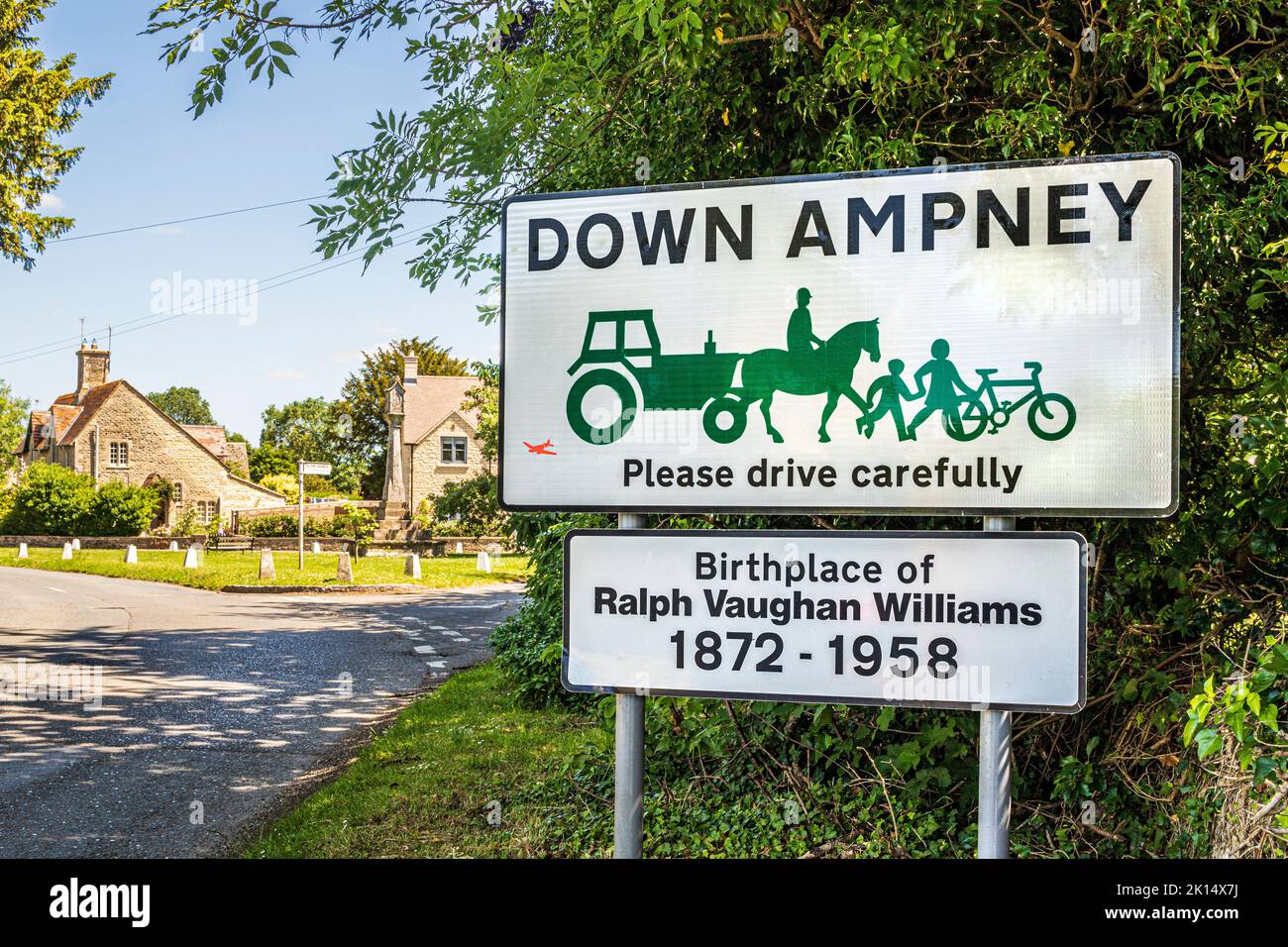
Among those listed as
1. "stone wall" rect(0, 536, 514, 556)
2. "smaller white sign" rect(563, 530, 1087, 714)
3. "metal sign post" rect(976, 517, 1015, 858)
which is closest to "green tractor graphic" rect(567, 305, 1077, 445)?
"smaller white sign" rect(563, 530, 1087, 714)

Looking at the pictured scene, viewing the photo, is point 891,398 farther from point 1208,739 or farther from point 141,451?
point 141,451

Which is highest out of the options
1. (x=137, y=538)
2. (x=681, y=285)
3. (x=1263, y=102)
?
(x=1263, y=102)

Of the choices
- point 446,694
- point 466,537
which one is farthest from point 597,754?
point 466,537

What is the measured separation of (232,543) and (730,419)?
39033 mm

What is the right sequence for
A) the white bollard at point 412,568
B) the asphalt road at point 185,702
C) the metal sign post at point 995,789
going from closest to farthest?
1. the metal sign post at point 995,789
2. the asphalt road at point 185,702
3. the white bollard at point 412,568

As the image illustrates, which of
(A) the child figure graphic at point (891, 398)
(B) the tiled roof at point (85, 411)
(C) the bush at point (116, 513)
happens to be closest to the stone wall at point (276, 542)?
(C) the bush at point (116, 513)

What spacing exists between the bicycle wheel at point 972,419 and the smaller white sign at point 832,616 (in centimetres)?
23

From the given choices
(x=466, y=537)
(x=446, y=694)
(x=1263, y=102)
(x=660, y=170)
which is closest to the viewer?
(x=1263, y=102)

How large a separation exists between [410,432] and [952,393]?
1914 inches

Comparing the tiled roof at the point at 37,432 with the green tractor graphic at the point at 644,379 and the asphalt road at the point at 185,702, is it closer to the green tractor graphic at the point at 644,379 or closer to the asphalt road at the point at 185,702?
the asphalt road at the point at 185,702

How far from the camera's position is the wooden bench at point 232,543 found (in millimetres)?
36781

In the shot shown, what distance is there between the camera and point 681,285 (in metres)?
2.25

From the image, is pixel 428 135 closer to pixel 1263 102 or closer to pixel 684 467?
pixel 684 467

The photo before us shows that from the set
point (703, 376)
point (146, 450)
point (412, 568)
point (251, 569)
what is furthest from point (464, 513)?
point (703, 376)
